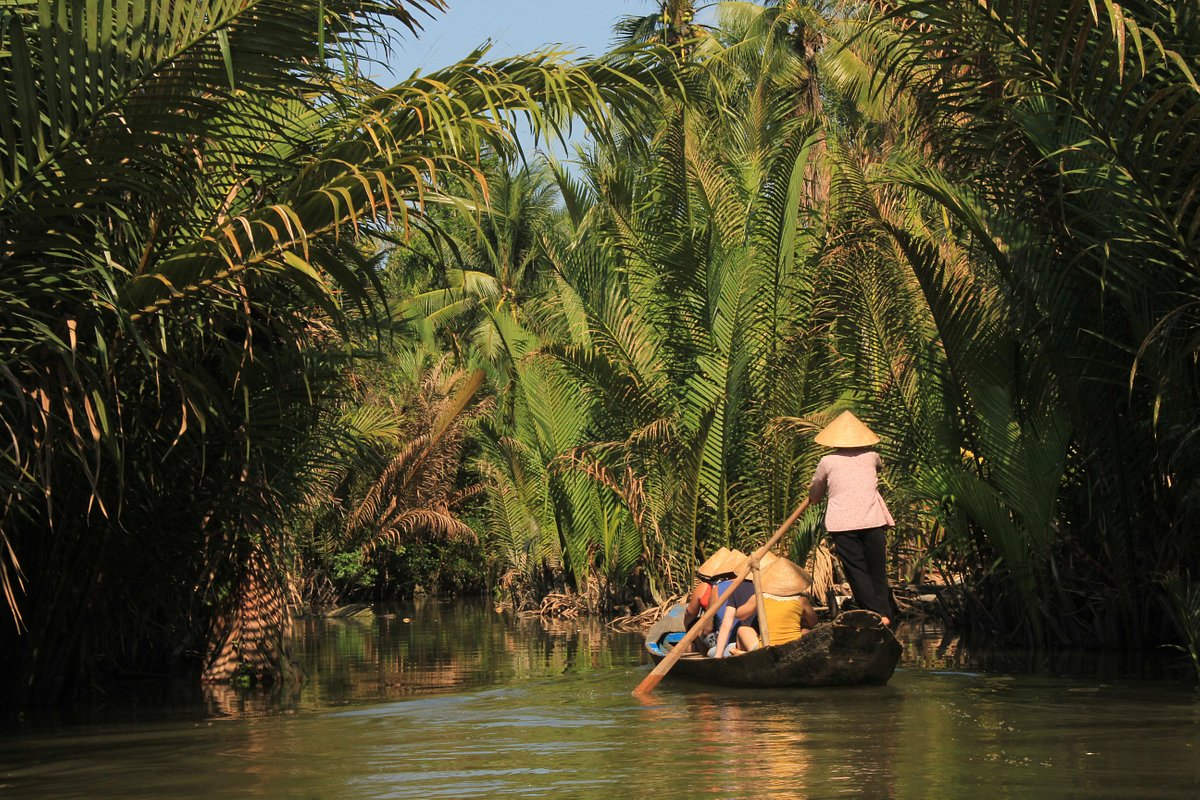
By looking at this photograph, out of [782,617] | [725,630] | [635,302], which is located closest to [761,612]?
[782,617]

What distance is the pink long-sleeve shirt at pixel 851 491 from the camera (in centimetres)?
1024

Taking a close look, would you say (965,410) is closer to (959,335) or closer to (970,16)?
(959,335)

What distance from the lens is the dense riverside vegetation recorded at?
7.64m


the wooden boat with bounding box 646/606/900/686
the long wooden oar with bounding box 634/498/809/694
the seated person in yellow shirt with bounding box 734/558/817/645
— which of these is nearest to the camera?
the wooden boat with bounding box 646/606/900/686


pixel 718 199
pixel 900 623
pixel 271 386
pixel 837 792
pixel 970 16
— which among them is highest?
pixel 718 199

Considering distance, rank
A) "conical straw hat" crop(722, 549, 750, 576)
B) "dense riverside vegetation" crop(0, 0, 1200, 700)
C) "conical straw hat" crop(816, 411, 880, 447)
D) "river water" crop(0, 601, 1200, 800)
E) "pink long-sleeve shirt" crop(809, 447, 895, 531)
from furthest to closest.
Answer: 1. "conical straw hat" crop(722, 549, 750, 576)
2. "conical straw hat" crop(816, 411, 880, 447)
3. "pink long-sleeve shirt" crop(809, 447, 895, 531)
4. "dense riverside vegetation" crop(0, 0, 1200, 700)
5. "river water" crop(0, 601, 1200, 800)

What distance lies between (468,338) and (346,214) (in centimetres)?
2930

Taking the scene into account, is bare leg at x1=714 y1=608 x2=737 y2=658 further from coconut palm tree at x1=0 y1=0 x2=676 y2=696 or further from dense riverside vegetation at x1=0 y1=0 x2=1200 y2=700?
coconut palm tree at x1=0 y1=0 x2=676 y2=696

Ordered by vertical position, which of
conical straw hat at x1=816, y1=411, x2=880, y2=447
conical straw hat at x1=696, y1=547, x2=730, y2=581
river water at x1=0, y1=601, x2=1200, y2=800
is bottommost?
→ river water at x1=0, y1=601, x2=1200, y2=800

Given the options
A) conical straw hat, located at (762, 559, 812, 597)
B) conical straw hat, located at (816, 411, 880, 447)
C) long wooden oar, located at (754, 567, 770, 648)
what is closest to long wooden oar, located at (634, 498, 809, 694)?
long wooden oar, located at (754, 567, 770, 648)

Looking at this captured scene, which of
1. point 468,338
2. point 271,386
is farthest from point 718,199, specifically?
point 468,338

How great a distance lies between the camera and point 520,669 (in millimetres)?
13023

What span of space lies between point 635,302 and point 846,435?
21.5 feet

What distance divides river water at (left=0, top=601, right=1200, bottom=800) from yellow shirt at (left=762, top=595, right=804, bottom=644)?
711 mm
